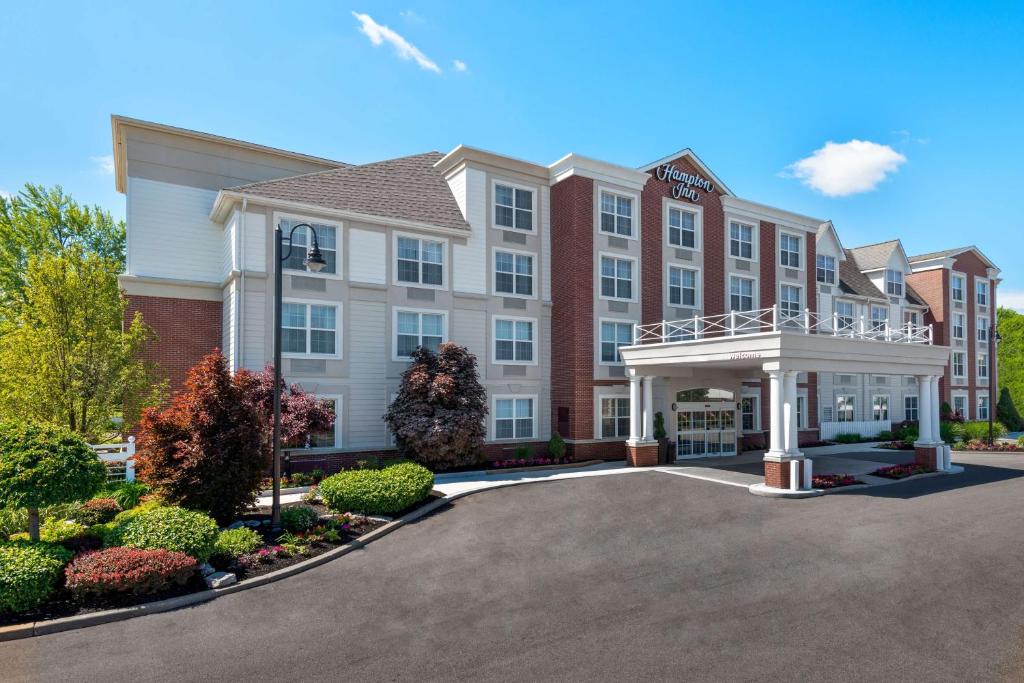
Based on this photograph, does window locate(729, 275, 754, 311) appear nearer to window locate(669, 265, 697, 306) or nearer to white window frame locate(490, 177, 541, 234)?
window locate(669, 265, 697, 306)

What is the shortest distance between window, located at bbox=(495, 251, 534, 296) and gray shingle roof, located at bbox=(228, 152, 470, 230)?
7.58 feet

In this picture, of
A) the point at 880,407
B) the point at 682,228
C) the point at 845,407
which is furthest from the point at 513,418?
the point at 880,407

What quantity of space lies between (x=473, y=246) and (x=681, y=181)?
36.6ft

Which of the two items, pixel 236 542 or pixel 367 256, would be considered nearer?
pixel 236 542

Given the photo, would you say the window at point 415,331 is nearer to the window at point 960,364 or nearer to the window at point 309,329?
the window at point 309,329

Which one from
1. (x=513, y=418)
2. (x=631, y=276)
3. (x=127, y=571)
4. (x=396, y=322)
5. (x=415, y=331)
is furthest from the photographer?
(x=631, y=276)

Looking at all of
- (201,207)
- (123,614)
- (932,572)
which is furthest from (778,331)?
(201,207)

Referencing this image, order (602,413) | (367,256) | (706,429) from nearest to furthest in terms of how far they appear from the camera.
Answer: (367,256) < (602,413) < (706,429)

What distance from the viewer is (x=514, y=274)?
26.5m

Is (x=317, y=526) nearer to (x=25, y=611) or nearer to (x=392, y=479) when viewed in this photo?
(x=392, y=479)

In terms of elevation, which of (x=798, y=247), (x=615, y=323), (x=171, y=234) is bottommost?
(x=615, y=323)

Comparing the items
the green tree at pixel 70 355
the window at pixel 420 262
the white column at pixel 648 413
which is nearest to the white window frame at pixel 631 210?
the white column at pixel 648 413

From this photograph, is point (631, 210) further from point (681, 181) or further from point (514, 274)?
point (514, 274)

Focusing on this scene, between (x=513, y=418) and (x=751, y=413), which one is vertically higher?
(x=513, y=418)
